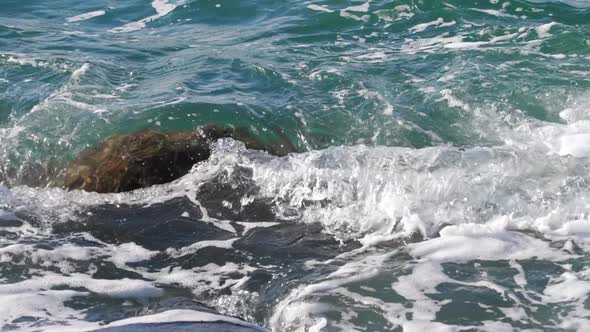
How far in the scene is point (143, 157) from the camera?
655cm

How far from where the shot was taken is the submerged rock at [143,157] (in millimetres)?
6367

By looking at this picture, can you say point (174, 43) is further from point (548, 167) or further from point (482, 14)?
point (548, 167)

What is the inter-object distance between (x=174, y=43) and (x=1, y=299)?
5.81m

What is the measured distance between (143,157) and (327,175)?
65.1 inches

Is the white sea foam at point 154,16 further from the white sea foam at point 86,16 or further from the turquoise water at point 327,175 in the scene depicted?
the white sea foam at point 86,16

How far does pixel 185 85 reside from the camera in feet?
26.5

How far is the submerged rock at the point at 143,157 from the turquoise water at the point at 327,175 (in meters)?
0.15

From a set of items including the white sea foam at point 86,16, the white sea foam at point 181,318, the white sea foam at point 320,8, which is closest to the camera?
the white sea foam at point 181,318

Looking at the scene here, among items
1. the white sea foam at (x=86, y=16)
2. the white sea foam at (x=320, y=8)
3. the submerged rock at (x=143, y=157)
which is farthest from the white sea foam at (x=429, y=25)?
the white sea foam at (x=86, y=16)

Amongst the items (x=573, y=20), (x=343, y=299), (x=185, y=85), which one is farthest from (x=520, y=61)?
(x=343, y=299)

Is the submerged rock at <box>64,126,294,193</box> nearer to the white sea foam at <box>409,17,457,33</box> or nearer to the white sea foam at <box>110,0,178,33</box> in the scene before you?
the white sea foam at <box>409,17,457,33</box>

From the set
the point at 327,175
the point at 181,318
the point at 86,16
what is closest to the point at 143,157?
the point at 327,175

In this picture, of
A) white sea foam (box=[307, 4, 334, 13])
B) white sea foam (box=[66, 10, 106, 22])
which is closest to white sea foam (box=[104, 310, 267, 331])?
white sea foam (box=[307, 4, 334, 13])

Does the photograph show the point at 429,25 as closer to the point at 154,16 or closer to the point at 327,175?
the point at 154,16
